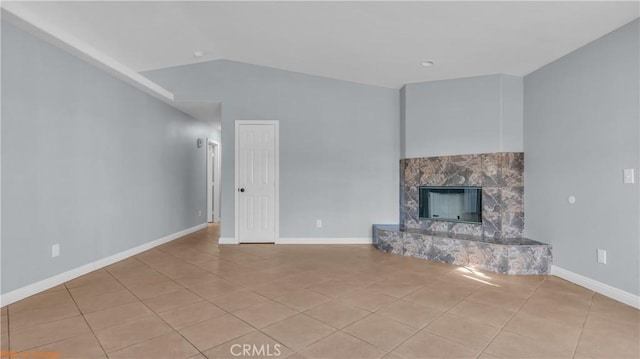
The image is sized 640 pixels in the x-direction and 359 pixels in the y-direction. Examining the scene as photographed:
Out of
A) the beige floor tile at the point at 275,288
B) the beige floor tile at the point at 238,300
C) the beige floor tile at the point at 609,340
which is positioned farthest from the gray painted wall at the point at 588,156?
the beige floor tile at the point at 238,300

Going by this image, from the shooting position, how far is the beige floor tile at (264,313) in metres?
2.18

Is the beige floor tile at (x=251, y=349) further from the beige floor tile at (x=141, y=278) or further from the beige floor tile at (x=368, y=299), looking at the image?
the beige floor tile at (x=141, y=278)

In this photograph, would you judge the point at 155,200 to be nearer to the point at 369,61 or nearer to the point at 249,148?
the point at 249,148

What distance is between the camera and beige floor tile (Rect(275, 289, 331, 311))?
8.09 feet

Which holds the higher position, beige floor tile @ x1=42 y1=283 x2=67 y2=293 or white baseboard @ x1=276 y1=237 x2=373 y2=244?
white baseboard @ x1=276 y1=237 x2=373 y2=244

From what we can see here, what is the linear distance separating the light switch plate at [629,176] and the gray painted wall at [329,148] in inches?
104

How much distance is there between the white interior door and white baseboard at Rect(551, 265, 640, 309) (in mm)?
3630

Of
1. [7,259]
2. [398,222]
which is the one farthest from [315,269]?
[7,259]

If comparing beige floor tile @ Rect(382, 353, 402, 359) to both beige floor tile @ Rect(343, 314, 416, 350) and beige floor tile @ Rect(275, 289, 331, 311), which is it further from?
beige floor tile @ Rect(275, 289, 331, 311)

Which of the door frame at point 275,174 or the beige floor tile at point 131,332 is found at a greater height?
the door frame at point 275,174

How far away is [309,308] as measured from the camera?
7.91 ft

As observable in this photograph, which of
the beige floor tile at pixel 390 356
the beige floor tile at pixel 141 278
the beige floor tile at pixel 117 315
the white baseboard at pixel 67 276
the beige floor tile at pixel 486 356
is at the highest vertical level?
the white baseboard at pixel 67 276

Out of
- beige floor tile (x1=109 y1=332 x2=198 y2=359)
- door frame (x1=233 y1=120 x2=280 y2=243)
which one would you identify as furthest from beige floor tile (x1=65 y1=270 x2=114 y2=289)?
door frame (x1=233 y1=120 x2=280 y2=243)

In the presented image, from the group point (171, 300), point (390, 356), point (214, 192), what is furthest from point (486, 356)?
point (214, 192)
